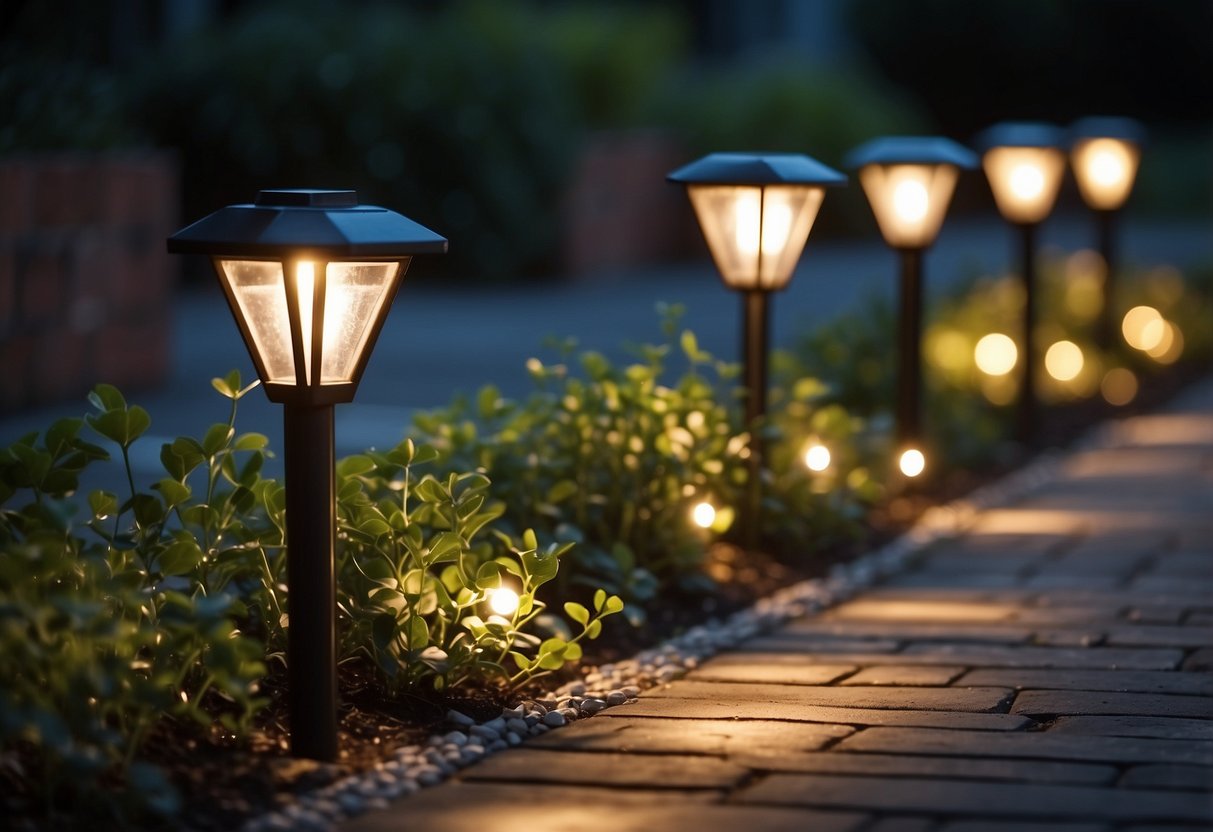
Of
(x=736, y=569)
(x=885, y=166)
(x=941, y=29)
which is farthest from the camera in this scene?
Result: (x=941, y=29)

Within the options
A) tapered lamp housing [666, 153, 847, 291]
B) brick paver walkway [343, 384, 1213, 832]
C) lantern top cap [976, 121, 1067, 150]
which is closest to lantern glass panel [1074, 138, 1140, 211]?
lantern top cap [976, 121, 1067, 150]

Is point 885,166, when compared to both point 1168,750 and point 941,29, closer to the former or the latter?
point 1168,750

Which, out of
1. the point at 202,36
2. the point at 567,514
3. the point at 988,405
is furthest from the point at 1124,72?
the point at 567,514

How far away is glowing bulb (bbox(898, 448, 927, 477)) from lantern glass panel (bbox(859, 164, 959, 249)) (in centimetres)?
91

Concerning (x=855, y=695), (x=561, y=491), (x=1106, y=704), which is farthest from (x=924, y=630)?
(x=561, y=491)

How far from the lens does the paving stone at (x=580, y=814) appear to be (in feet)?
11.7

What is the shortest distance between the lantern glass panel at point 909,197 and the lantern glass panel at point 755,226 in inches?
57.9

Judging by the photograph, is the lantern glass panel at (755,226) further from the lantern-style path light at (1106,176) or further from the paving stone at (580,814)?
the lantern-style path light at (1106,176)

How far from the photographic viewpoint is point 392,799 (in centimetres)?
380

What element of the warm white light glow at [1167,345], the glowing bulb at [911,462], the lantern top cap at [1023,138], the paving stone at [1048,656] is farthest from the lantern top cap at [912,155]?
the warm white light glow at [1167,345]

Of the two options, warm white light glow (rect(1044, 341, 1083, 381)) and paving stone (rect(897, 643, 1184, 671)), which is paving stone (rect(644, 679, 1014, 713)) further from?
warm white light glow (rect(1044, 341, 1083, 381))

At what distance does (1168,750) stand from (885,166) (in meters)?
4.00

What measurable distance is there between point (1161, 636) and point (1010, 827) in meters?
2.01

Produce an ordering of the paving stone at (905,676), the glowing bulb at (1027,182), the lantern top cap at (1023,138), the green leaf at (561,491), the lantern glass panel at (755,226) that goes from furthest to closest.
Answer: the lantern top cap at (1023,138) < the glowing bulb at (1027,182) < the lantern glass panel at (755,226) < the green leaf at (561,491) < the paving stone at (905,676)
